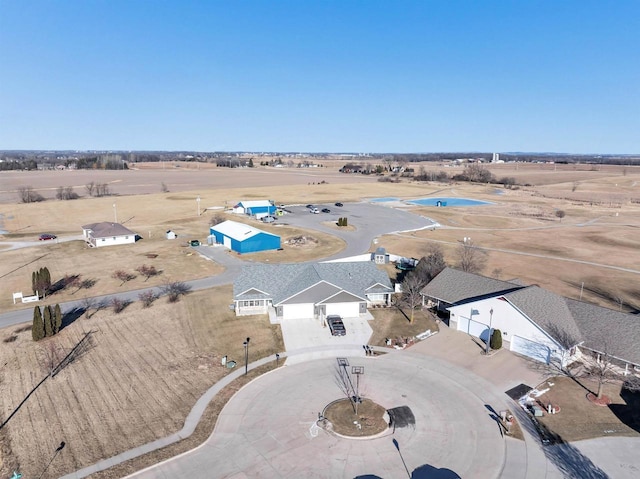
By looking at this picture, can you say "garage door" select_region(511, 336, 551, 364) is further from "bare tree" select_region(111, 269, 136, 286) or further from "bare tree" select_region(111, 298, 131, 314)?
"bare tree" select_region(111, 269, 136, 286)

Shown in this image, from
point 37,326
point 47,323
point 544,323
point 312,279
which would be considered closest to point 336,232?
point 312,279

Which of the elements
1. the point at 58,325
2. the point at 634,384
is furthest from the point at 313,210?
the point at 634,384

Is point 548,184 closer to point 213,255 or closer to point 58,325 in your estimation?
point 213,255

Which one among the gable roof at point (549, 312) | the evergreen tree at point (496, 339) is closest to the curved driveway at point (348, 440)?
the evergreen tree at point (496, 339)

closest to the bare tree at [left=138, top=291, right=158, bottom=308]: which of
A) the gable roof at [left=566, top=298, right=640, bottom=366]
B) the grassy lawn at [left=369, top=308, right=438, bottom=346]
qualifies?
the grassy lawn at [left=369, top=308, right=438, bottom=346]

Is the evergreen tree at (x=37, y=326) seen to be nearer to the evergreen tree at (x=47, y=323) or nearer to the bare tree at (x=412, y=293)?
the evergreen tree at (x=47, y=323)

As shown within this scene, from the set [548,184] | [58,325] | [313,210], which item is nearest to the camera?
[58,325]
